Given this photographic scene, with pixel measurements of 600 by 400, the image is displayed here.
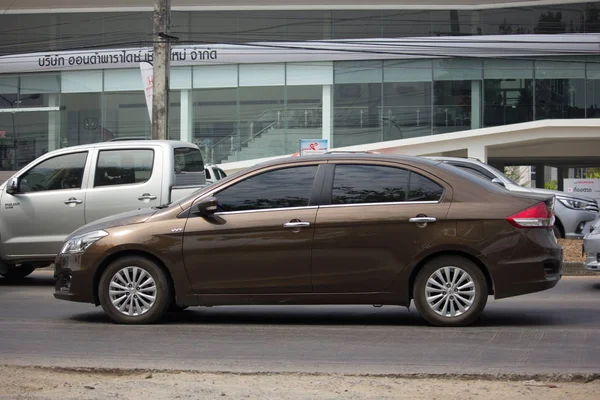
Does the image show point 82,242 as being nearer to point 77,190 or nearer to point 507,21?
point 77,190

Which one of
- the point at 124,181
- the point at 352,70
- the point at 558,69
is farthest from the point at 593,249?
the point at 558,69

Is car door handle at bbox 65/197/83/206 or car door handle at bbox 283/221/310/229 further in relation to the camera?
car door handle at bbox 65/197/83/206

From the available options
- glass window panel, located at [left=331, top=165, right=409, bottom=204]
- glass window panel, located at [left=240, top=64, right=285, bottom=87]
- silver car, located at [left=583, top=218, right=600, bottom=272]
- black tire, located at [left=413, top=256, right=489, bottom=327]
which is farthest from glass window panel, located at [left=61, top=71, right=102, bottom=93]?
black tire, located at [left=413, top=256, right=489, bottom=327]

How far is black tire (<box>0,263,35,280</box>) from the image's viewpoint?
43.3ft

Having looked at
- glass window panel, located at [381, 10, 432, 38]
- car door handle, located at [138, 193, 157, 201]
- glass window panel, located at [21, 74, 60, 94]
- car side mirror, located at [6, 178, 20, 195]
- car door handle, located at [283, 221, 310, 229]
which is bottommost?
car door handle, located at [283, 221, 310, 229]

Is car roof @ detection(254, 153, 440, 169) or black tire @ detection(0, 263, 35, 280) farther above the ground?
car roof @ detection(254, 153, 440, 169)

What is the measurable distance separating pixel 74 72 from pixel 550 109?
67.5 ft

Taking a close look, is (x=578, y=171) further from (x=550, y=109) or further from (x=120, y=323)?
(x=120, y=323)

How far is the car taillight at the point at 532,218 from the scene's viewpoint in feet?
26.2

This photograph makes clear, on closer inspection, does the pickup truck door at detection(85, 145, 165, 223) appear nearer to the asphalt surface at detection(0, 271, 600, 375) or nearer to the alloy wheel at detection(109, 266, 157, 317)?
the asphalt surface at detection(0, 271, 600, 375)

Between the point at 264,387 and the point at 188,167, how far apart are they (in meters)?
7.10

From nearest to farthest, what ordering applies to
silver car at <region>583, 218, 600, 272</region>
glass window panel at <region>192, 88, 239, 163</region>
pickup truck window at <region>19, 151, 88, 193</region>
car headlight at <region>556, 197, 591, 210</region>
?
silver car at <region>583, 218, 600, 272</region>
pickup truck window at <region>19, 151, 88, 193</region>
car headlight at <region>556, 197, 591, 210</region>
glass window panel at <region>192, 88, 239, 163</region>

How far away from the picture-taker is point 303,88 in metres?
35.6

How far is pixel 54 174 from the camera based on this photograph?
12.1m
